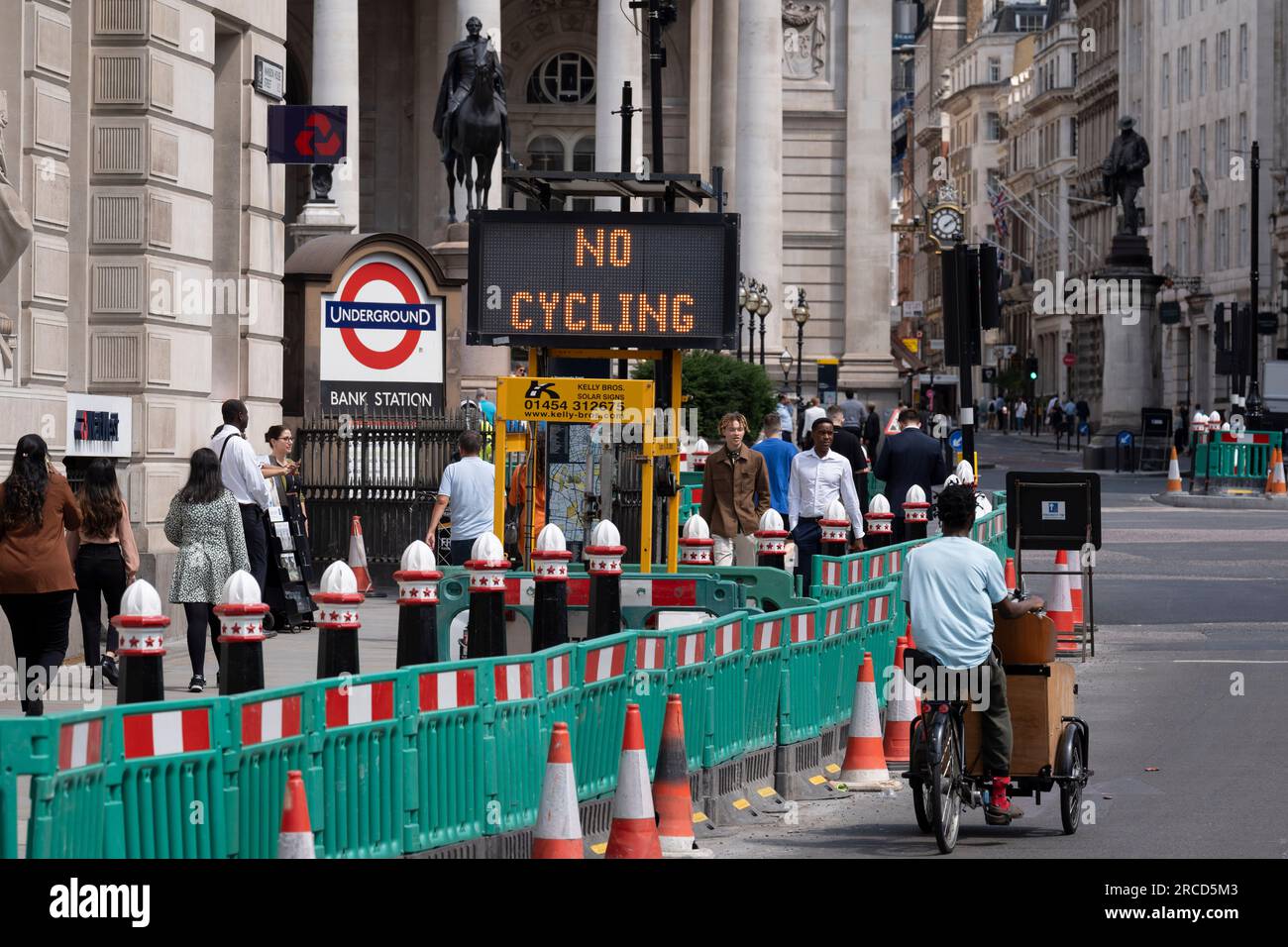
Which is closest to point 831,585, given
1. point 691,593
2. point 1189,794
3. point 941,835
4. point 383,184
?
point 691,593

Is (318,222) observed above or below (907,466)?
above

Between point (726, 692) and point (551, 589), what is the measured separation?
1327 mm

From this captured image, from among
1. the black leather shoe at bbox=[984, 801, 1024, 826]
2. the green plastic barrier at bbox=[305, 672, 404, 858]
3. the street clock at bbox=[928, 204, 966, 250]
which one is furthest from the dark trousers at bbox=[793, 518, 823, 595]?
the street clock at bbox=[928, 204, 966, 250]

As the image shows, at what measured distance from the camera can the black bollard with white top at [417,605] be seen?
40.4 ft

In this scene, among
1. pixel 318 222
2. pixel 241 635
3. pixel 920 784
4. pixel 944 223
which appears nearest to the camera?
pixel 241 635

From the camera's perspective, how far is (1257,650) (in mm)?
21516

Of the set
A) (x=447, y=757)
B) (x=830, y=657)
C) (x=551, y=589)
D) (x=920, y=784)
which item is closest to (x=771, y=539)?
(x=830, y=657)

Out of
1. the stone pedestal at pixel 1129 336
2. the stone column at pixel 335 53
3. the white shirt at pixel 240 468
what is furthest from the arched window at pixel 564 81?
the white shirt at pixel 240 468

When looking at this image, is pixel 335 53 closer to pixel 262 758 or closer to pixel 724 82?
pixel 724 82

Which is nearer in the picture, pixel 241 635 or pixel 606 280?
pixel 241 635

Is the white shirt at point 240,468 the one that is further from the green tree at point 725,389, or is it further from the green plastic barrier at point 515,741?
the green tree at point 725,389

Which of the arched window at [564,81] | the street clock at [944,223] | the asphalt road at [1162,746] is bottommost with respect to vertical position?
the asphalt road at [1162,746]

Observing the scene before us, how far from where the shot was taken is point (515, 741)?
35.3ft

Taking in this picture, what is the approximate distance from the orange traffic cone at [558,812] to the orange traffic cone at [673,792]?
1.46m
